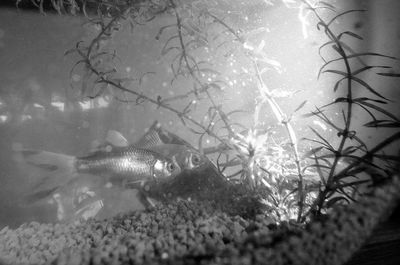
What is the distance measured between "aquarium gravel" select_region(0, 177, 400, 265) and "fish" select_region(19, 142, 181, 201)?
1.18 m

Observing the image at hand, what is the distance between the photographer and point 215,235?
163 centimetres

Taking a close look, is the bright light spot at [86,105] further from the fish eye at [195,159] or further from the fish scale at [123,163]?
the fish eye at [195,159]

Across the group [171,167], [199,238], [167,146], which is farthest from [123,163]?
[199,238]

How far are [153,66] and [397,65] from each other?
16.4 feet

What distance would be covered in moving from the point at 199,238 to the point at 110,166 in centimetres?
290

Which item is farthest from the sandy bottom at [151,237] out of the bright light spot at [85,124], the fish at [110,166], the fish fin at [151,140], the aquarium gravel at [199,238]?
the bright light spot at [85,124]

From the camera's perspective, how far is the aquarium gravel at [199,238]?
2.36 feet

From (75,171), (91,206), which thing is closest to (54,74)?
(75,171)

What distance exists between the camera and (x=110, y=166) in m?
4.11

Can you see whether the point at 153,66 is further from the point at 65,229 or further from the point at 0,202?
the point at 65,229

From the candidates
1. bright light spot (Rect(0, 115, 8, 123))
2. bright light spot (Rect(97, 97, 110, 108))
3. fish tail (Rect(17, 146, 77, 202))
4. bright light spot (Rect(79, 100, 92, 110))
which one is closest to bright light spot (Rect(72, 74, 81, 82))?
bright light spot (Rect(79, 100, 92, 110))

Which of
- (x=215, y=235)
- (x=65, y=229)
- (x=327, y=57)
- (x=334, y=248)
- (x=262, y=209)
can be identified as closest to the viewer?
(x=334, y=248)

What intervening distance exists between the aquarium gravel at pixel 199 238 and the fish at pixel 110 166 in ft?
3.86

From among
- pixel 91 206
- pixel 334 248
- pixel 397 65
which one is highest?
pixel 397 65
